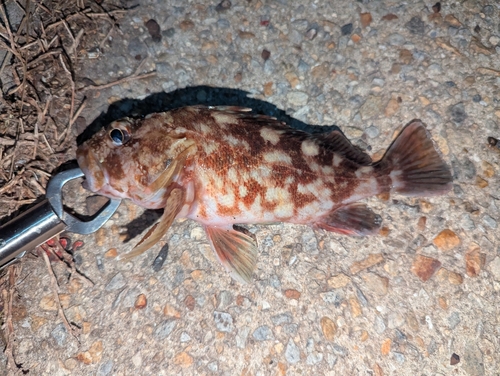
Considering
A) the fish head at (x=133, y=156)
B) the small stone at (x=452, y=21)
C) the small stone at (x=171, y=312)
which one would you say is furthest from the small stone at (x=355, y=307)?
the small stone at (x=452, y=21)

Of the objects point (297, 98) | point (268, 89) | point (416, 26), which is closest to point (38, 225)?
point (268, 89)

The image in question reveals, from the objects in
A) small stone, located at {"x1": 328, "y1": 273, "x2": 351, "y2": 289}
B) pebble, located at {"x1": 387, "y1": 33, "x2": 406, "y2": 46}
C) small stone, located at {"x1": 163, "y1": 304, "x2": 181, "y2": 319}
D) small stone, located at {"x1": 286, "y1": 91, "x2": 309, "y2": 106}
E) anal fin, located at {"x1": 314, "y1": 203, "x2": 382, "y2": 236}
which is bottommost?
small stone, located at {"x1": 328, "y1": 273, "x2": 351, "y2": 289}

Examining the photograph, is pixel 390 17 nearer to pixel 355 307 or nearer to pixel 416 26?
pixel 416 26

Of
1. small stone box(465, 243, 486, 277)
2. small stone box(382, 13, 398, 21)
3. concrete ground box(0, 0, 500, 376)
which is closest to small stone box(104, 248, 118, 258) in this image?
concrete ground box(0, 0, 500, 376)

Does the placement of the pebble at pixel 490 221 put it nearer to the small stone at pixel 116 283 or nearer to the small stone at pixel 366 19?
the small stone at pixel 366 19

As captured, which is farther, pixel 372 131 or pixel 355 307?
pixel 372 131

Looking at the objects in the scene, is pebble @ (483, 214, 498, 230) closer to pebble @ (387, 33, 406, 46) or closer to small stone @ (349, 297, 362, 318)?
small stone @ (349, 297, 362, 318)
